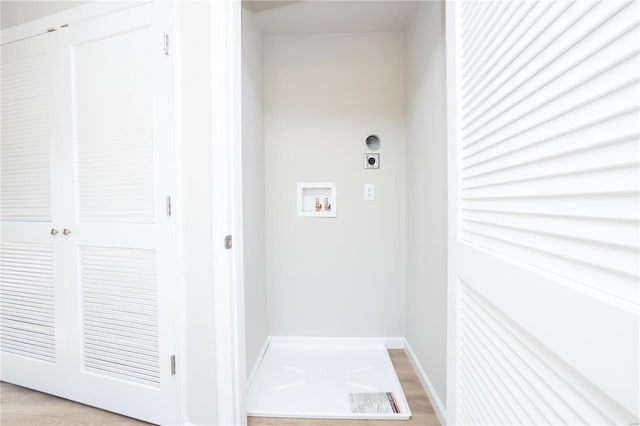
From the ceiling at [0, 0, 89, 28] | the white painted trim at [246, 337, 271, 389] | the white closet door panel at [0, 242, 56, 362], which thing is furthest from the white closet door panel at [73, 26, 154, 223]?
the white painted trim at [246, 337, 271, 389]

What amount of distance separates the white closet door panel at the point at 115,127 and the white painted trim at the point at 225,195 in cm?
35

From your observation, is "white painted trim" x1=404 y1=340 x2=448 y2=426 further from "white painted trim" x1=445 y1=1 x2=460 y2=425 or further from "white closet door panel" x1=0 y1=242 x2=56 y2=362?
"white closet door panel" x1=0 y1=242 x2=56 y2=362

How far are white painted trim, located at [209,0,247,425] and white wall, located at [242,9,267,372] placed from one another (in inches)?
18.7

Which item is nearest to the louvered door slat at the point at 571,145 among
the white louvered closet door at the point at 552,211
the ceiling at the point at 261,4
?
the white louvered closet door at the point at 552,211

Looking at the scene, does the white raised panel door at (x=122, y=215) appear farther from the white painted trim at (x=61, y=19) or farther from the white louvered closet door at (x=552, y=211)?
the white louvered closet door at (x=552, y=211)

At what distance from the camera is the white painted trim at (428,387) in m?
1.40

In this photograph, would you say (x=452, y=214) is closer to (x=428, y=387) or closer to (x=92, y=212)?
(x=428, y=387)

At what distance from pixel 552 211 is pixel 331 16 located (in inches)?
82.5

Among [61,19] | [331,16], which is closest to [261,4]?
[331,16]

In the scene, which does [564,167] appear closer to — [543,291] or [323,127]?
[543,291]

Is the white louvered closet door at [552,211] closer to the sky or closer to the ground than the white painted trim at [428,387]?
closer to the sky

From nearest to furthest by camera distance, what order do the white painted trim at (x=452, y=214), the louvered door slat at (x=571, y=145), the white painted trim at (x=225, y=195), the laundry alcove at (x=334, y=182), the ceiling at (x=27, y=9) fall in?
the louvered door slat at (x=571, y=145) → the white painted trim at (x=452, y=214) → the white painted trim at (x=225, y=195) → the ceiling at (x=27, y=9) → the laundry alcove at (x=334, y=182)

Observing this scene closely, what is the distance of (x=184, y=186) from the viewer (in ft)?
4.14

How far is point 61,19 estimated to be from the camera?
1.43m
